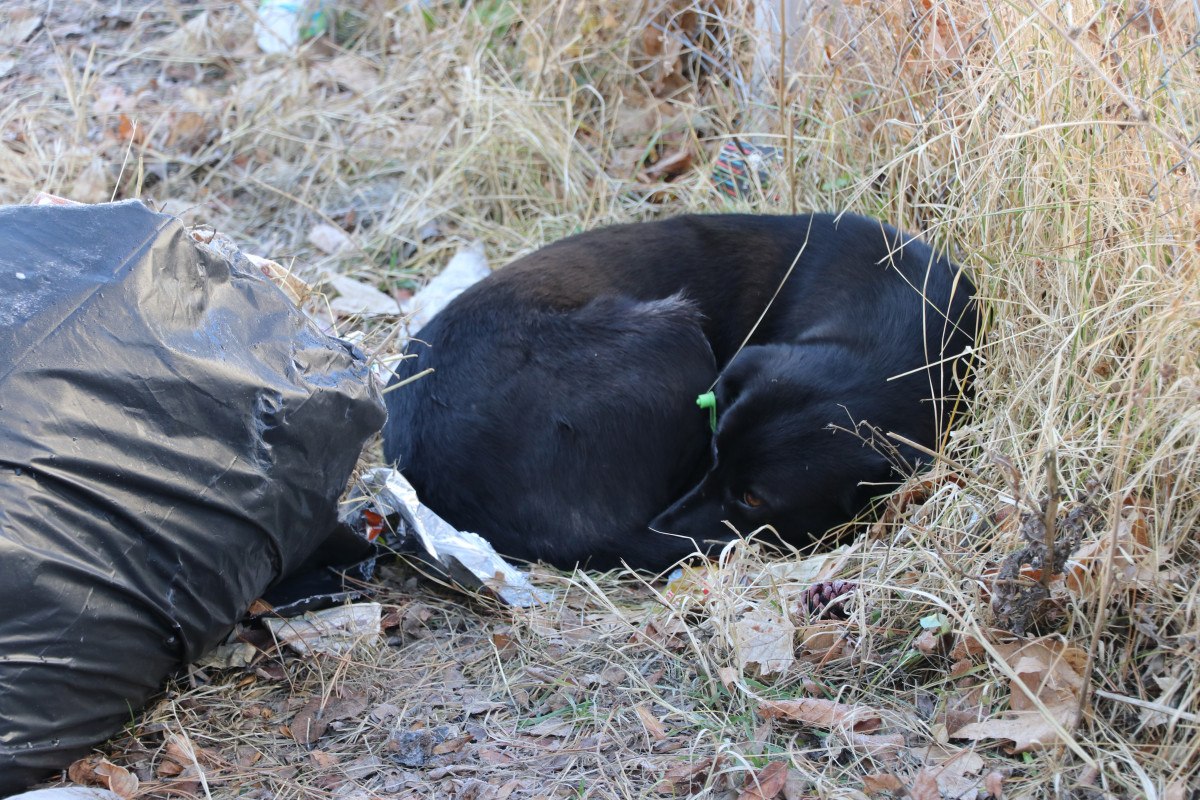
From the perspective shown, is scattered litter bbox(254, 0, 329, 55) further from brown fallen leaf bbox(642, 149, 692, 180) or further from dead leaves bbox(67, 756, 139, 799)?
dead leaves bbox(67, 756, 139, 799)

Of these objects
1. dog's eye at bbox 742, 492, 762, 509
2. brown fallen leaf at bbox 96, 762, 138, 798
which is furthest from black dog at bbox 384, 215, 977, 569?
brown fallen leaf at bbox 96, 762, 138, 798

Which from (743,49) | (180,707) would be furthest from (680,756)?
(743,49)

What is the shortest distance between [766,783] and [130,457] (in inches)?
57.2

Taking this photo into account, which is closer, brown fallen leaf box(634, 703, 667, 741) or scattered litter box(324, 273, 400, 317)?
brown fallen leaf box(634, 703, 667, 741)

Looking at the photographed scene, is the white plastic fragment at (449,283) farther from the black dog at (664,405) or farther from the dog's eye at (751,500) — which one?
the dog's eye at (751,500)

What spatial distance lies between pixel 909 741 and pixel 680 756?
1.55ft

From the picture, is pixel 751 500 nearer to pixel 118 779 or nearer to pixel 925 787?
pixel 925 787

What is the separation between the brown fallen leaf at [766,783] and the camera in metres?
2.04

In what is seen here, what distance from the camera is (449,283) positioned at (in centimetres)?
448

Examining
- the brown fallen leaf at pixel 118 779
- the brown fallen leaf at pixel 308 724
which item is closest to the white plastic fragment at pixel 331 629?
the brown fallen leaf at pixel 308 724

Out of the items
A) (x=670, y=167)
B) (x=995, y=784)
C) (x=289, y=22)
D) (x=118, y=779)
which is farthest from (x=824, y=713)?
(x=289, y=22)

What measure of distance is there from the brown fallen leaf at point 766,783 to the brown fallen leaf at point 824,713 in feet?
0.48

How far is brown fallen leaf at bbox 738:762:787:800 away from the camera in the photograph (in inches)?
80.3

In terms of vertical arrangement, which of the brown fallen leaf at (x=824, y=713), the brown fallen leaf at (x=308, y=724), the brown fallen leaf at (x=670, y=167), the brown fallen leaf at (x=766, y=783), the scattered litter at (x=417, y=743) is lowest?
the brown fallen leaf at (x=308, y=724)
